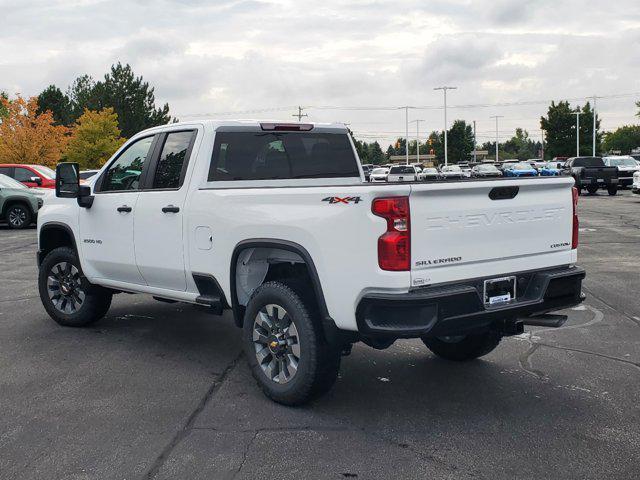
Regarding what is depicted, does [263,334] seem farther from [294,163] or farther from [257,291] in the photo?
[294,163]

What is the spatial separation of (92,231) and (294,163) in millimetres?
2147

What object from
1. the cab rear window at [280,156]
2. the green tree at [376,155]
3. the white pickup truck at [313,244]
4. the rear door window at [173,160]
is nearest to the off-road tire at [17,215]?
the white pickup truck at [313,244]

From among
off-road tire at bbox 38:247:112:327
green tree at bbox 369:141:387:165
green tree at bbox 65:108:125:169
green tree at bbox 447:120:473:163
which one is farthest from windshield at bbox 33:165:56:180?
green tree at bbox 369:141:387:165

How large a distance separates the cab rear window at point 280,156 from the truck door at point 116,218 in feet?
2.86

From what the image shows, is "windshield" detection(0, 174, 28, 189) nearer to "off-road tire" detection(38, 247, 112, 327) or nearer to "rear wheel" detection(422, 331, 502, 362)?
"off-road tire" detection(38, 247, 112, 327)

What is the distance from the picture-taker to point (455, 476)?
12.4 ft

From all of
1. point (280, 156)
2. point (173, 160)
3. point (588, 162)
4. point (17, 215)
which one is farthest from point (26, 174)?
point (588, 162)

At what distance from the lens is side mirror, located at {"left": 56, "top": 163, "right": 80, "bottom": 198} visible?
6.89 meters

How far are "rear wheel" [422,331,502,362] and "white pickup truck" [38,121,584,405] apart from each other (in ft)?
0.05

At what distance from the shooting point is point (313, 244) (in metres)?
4.62

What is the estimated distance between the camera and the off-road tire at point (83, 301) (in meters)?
7.32

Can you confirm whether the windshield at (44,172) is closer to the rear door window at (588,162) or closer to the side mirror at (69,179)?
the side mirror at (69,179)

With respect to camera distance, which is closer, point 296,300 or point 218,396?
point 296,300

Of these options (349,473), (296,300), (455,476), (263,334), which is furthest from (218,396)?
(455,476)
